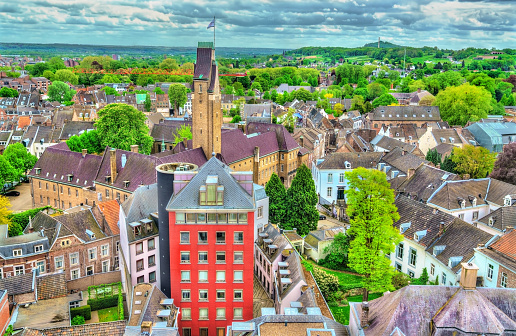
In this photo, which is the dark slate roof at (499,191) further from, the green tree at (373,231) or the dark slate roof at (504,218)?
the green tree at (373,231)

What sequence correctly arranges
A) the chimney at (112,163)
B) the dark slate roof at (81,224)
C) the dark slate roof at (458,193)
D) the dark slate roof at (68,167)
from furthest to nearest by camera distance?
the dark slate roof at (68,167)
the chimney at (112,163)
the dark slate roof at (458,193)
the dark slate roof at (81,224)

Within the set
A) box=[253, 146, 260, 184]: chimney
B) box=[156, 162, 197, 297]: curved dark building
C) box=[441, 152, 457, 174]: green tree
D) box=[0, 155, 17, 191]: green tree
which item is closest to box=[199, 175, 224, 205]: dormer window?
box=[156, 162, 197, 297]: curved dark building

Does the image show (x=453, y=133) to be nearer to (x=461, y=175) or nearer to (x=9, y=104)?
(x=461, y=175)

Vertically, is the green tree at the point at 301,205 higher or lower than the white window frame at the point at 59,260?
higher

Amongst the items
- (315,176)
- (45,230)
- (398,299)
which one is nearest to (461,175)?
(315,176)

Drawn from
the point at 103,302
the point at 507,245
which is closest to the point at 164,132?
the point at 103,302

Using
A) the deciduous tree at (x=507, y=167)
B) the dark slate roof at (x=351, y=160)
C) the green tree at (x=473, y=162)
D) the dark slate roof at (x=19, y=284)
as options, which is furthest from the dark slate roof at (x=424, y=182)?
the dark slate roof at (x=19, y=284)
